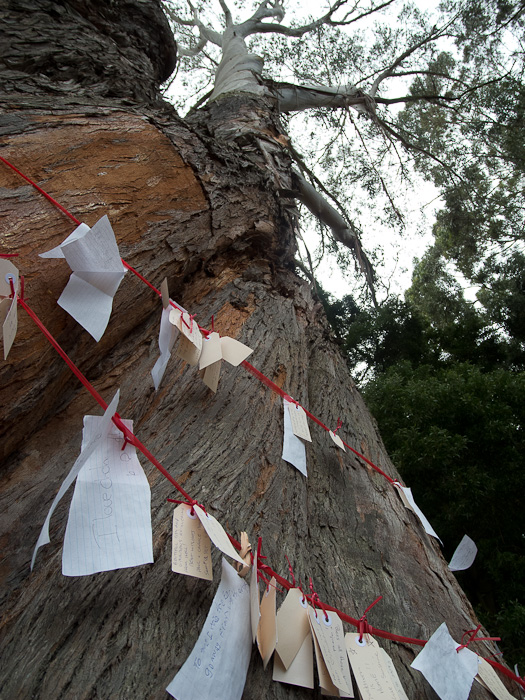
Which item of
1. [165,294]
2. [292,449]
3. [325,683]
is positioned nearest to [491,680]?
[325,683]

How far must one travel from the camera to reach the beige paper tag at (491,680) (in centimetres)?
100

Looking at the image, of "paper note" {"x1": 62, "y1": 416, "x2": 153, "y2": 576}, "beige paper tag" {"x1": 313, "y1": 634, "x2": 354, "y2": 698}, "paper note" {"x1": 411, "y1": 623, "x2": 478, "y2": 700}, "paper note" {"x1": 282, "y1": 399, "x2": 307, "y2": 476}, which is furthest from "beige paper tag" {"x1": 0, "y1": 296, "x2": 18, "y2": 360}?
"paper note" {"x1": 411, "y1": 623, "x2": 478, "y2": 700}

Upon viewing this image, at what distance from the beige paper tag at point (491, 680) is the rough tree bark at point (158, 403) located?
0.08 ft

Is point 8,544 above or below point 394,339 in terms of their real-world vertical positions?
below

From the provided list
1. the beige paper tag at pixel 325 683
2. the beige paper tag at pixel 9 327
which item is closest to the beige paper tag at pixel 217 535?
the beige paper tag at pixel 325 683

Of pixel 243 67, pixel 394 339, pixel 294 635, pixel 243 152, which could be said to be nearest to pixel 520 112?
pixel 394 339

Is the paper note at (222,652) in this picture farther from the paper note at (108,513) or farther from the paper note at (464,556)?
the paper note at (464,556)

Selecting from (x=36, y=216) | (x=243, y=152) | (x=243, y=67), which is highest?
(x=243, y=67)

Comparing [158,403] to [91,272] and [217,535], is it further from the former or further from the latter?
[217,535]

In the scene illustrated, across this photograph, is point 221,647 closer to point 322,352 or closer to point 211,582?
point 211,582

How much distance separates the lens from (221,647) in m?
0.79

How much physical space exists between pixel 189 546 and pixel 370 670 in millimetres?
428

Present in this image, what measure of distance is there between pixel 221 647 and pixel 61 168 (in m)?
1.26

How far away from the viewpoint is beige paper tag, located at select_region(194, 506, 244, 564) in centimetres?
85
